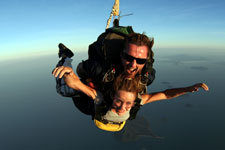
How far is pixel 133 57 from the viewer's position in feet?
7.06

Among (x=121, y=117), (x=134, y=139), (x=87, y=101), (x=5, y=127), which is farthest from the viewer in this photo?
(x=5, y=127)

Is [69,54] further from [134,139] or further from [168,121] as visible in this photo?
[168,121]

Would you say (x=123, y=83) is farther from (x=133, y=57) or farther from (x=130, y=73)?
(x=133, y=57)

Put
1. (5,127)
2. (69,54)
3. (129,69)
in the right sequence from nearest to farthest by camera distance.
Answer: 1. (129,69)
2. (69,54)
3. (5,127)

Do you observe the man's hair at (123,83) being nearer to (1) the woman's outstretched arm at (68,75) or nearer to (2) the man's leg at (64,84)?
(1) the woman's outstretched arm at (68,75)

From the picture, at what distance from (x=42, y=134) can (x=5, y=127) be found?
31375 mm

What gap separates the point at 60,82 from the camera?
2.33 m

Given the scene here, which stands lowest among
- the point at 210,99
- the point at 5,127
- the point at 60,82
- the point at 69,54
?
the point at 5,127

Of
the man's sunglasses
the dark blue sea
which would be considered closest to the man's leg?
the man's sunglasses

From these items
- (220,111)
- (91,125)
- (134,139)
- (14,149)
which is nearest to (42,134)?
(14,149)

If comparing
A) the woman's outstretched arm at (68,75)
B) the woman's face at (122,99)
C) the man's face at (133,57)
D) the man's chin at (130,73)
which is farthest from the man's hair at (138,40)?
the woman's outstretched arm at (68,75)

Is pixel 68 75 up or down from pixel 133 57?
down

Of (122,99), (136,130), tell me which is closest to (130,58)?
(122,99)

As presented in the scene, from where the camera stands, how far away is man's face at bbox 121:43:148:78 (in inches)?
84.9
